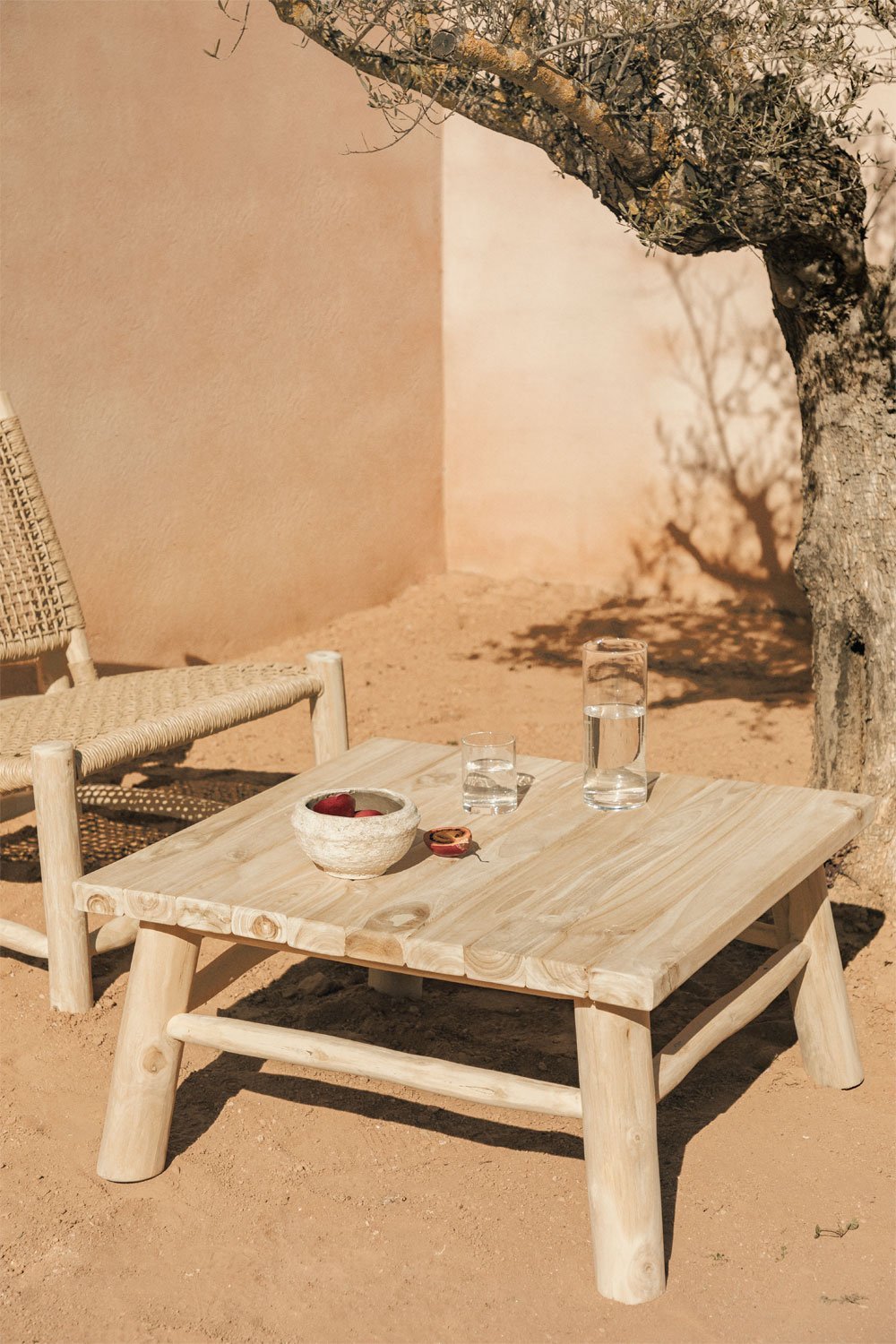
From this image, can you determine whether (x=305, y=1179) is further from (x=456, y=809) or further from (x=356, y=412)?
(x=356, y=412)

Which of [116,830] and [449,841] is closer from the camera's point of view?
[449,841]

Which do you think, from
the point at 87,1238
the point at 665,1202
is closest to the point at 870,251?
the point at 665,1202

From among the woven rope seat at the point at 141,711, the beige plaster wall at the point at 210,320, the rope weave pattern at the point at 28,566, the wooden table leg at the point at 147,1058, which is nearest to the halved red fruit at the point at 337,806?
the wooden table leg at the point at 147,1058

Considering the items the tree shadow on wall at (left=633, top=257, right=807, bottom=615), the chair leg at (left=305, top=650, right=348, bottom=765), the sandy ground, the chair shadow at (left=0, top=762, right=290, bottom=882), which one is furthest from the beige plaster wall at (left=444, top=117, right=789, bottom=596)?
the sandy ground

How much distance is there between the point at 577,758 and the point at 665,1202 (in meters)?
1.81

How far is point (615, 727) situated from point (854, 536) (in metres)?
0.76

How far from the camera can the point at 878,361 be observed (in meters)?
2.51

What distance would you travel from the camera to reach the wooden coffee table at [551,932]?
165 centimetres

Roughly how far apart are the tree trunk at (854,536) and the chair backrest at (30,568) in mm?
1628

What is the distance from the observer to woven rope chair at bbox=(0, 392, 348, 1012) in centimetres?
236

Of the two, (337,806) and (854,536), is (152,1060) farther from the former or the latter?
(854,536)

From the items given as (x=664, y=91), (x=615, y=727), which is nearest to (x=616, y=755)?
(x=615, y=727)

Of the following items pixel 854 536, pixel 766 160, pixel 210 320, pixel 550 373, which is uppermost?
Answer: pixel 766 160

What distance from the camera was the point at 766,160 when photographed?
7.38ft
